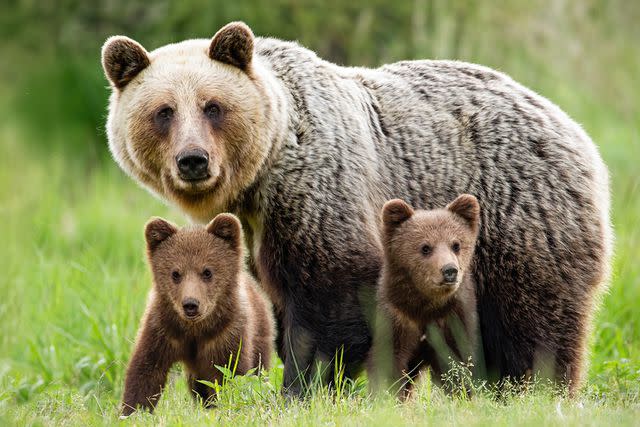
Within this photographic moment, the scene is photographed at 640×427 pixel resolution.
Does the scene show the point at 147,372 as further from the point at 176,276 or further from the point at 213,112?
the point at 213,112

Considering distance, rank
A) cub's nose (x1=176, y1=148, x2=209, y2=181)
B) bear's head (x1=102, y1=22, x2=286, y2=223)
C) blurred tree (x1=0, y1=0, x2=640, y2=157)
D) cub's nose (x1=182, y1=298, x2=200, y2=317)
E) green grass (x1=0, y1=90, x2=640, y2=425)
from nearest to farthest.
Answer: green grass (x1=0, y1=90, x2=640, y2=425), cub's nose (x1=182, y1=298, x2=200, y2=317), cub's nose (x1=176, y1=148, x2=209, y2=181), bear's head (x1=102, y1=22, x2=286, y2=223), blurred tree (x1=0, y1=0, x2=640, y2=157)

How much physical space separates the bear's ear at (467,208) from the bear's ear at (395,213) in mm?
284

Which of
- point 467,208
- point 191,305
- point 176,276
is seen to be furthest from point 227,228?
point 467,208

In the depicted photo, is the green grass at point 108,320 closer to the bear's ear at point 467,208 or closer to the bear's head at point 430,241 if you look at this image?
the bear's head at point 430,241

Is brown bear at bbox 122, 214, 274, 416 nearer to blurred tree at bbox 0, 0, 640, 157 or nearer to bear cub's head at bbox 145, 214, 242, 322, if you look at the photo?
bear cub's head at bbox 145, 214, 242, 322

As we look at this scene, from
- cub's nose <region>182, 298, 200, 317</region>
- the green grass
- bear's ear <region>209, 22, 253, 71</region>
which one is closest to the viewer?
the green grass

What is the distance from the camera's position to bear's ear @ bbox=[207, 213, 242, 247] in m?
6.38

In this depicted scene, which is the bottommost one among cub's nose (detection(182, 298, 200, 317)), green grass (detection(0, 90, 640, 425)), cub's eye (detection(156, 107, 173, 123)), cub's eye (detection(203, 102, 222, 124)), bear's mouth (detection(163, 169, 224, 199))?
green grass (detection(0, 90, 640, 425))

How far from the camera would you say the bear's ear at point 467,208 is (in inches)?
257

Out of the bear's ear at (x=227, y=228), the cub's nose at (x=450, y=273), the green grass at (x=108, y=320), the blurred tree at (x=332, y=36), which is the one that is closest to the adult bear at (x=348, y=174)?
the bear's ear at (x=227, y=228)

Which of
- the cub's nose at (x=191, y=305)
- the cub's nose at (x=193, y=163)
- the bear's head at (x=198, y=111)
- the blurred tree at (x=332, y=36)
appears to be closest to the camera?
the cub's nose at (x=191, y=305)

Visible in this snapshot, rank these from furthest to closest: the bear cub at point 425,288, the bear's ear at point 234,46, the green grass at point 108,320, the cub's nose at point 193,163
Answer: the bear's ear at point 234,46 → the bear cub at point 425,288 → the cub's nose at point 193,163 → the green grass at point 108,320

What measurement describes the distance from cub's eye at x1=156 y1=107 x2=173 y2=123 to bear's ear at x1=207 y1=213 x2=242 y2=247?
2.25ft

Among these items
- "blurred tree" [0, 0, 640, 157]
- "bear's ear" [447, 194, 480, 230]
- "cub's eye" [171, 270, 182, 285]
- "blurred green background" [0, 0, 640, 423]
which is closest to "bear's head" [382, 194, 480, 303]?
"bear's ear" [447, 194, 480, 230]
